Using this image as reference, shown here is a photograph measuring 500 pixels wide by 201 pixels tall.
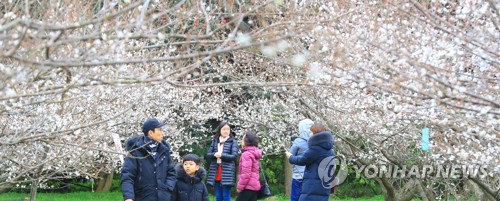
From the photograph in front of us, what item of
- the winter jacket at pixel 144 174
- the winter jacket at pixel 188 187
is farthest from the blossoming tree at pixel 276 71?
the winter jacket at pixel 188 187

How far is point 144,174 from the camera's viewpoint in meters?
6.91

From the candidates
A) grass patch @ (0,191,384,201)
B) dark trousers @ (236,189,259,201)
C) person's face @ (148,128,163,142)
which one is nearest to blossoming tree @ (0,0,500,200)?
person's face @ (148,128,163,142)

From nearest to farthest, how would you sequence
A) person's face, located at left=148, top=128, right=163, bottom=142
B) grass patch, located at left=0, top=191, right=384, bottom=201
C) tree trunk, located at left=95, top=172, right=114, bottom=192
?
1. person's face, located at left=148, top=128, right=163, bottom=142
2. grass patch, located at left=0, top=191, right=384, bottom=201
3. tree trunk, located at left=95, top=172, right=114, bottom=192

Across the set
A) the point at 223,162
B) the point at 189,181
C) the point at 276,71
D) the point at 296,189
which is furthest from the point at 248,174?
the point at 276,71

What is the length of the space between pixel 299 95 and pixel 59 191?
13.2m

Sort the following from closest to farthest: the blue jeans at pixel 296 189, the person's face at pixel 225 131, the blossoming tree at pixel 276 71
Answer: the blossoming tree at pixel 276 71
the blue jeans at pixel 296 189
the person's face at pixel 225 131

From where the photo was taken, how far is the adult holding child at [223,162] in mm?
10008

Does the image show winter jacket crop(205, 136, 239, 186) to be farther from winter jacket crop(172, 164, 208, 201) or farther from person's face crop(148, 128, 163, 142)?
person's face crop(148, 128, 163, 142)

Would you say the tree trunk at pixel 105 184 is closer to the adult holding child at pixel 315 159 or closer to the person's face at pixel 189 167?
the person's face at pixel 189 167

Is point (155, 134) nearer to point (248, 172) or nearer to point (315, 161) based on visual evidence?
point (315, 161)

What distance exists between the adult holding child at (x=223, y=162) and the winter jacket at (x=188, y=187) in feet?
6.59

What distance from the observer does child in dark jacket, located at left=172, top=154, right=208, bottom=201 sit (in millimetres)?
7848

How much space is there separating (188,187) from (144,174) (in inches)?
41.0

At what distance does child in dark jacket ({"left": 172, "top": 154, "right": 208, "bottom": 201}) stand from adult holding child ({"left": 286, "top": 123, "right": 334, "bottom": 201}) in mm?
1102
